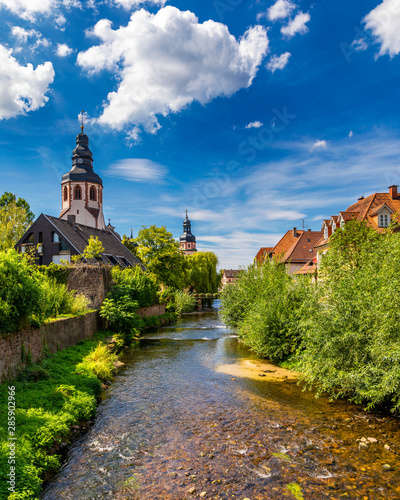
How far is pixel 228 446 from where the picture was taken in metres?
7.84

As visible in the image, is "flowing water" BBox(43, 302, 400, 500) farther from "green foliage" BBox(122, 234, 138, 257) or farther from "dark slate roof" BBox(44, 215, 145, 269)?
"green foliage" BBox(122, 234, 138, 257)

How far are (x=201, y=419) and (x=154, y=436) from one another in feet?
5.09

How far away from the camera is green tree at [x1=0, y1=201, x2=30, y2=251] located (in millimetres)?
37656

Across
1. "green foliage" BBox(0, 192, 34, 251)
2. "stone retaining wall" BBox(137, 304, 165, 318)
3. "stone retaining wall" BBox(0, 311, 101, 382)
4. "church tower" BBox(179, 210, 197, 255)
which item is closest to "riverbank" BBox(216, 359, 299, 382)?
"stone retaining wall" BBox(0, 311, 101, 382)

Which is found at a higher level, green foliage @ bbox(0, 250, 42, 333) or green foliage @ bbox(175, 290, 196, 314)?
green foliage @ bbox(0, 250, 42, 333)

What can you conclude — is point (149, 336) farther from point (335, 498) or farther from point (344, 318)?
point (335, 498)

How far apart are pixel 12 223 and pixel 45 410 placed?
37.4 meters

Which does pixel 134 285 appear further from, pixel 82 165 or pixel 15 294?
pixel 82 165

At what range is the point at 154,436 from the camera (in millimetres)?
8367

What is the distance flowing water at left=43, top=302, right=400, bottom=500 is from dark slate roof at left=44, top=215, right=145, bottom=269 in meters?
23.4

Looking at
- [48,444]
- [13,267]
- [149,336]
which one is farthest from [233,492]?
[149,336]

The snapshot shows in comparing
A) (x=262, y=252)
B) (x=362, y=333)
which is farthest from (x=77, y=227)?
(x=362, y=333)

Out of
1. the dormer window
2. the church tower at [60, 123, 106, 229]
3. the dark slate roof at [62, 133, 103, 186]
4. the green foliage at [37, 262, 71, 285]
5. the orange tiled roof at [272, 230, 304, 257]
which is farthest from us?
the dark slate roof at [62, 133, 103, 186]

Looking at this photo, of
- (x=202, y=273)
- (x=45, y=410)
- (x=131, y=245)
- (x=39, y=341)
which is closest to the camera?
(x=45, y=410)
